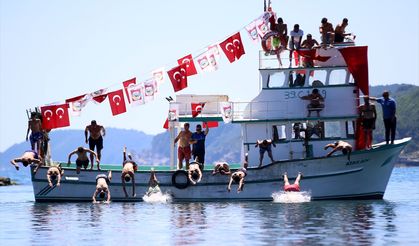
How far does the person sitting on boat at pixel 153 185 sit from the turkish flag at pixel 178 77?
419 centimetres

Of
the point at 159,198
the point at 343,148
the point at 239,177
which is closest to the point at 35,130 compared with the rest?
the point at 159,198

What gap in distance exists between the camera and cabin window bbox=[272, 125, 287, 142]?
139 feet

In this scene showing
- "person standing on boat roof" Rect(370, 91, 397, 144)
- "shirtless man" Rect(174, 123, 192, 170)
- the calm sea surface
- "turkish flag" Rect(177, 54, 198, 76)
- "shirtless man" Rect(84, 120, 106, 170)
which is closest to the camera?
the calm sea surface

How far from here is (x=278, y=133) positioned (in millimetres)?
42312

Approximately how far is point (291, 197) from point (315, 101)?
4092mm

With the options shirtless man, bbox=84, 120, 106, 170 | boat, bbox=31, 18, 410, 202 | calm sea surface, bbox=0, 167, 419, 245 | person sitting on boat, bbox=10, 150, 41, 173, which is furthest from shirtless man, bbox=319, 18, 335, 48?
person sitting on boat, bbox=10, 150, 41, 173

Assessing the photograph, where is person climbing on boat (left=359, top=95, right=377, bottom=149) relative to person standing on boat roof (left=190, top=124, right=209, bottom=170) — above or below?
above

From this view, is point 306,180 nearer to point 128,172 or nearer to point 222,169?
point 222,169

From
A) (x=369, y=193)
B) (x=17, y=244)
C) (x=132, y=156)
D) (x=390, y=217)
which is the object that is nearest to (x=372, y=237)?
(x=390, y=217)

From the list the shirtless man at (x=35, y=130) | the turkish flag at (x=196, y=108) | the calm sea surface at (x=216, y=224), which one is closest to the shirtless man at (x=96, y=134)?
the shirtless man at (x=35, y=130)

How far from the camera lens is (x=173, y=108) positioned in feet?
143

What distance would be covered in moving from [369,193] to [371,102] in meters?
3.69

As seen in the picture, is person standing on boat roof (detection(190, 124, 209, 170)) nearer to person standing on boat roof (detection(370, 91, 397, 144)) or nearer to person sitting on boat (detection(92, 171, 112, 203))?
person sitting on boat (detection(92, 171, 112, 203))

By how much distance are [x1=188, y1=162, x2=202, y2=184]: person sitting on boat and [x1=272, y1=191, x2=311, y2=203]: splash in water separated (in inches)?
123
